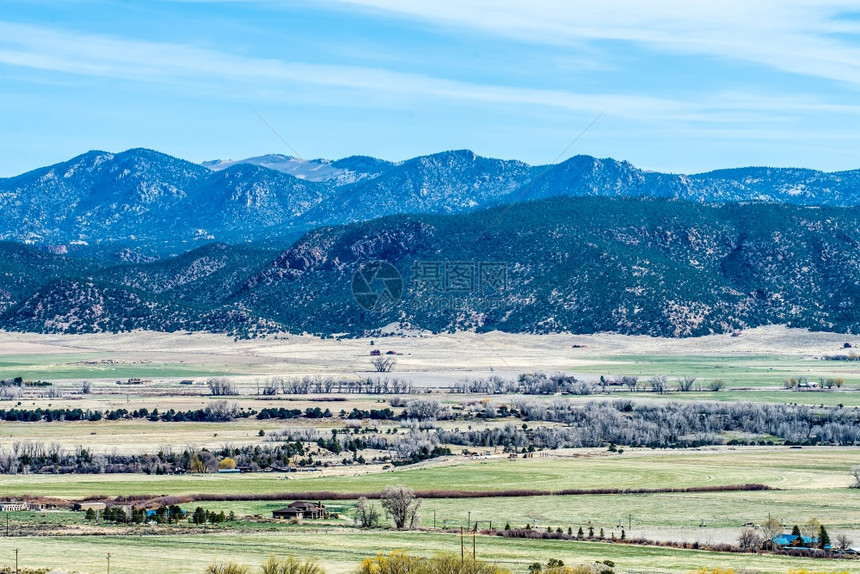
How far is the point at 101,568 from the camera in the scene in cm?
6397

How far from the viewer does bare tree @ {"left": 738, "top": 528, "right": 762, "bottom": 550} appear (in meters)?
71.7

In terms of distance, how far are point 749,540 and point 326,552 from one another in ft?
69.0

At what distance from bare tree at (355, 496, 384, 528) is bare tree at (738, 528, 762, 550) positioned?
1968 cm

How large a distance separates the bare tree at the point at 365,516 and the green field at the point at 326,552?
12.3ft

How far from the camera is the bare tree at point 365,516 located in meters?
79.2

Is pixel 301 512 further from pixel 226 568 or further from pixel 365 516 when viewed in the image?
pixel 226 568

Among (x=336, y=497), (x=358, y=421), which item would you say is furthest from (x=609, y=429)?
(x=336, y=497)

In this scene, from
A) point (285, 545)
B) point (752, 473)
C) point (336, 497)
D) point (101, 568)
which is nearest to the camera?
point (101, 568)

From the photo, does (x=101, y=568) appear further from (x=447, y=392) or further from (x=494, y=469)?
(x=447, y=392)

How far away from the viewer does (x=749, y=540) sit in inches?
2840

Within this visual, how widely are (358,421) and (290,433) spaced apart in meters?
15.5

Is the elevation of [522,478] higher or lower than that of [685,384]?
lower

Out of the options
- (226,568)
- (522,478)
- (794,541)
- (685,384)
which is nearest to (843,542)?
(794,541)

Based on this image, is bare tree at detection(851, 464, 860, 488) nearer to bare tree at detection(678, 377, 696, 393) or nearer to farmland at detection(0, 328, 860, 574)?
farmland at detection(0, 328, 860, 574)
